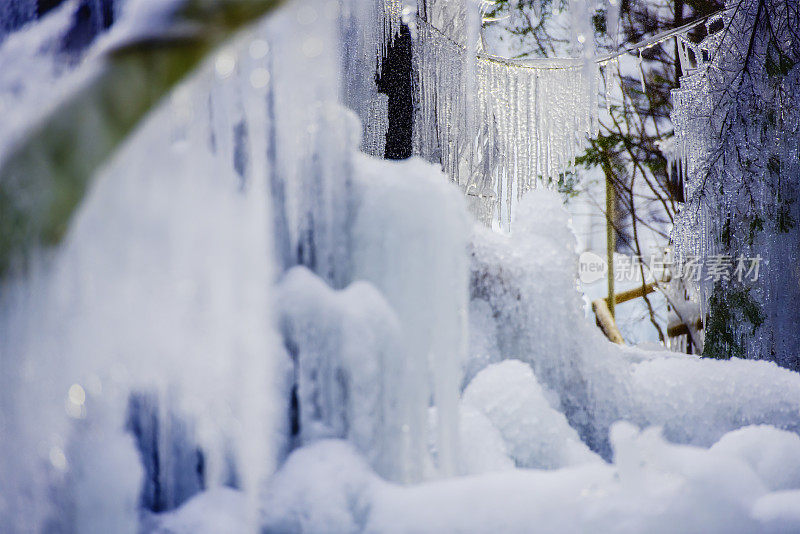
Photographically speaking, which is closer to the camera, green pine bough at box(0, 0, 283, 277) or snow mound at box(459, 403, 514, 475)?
green pine bough at box(0, 0, 283, 277)

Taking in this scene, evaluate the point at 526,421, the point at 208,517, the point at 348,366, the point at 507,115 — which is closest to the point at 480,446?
the point at 526,421

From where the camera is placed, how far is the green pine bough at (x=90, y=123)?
55.1 inches

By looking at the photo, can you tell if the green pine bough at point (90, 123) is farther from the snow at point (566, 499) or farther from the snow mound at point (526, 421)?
the snow mound at point (526, 421)

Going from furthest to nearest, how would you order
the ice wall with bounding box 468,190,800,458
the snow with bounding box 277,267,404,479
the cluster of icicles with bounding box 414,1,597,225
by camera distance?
the cluster of icicles with bounding box 414,1,597,225 → the ice wall with bounding box 468,190,800,458 → the snow with bounding box 277,267,404,479

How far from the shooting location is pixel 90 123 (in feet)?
4.65

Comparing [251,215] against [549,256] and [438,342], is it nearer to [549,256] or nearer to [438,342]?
[438,342]

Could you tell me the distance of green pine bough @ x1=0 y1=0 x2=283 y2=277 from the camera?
140 centimetres

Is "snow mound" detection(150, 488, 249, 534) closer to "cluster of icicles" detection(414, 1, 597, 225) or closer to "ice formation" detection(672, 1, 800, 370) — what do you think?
"cluster of icicles" detection(414, 1, 597, 225)

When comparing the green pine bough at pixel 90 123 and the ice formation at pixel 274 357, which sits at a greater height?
the green pine bough at pixel 90 123

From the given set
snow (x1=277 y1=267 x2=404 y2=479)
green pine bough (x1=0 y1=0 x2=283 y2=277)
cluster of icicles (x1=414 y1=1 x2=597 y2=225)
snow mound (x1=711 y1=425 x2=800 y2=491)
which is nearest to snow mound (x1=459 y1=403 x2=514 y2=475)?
snow (x1=277 y1=267 x2=404 y2=479)

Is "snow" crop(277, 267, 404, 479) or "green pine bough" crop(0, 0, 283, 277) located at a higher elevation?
"green pine bough" crop(0, 0, 283, 277)

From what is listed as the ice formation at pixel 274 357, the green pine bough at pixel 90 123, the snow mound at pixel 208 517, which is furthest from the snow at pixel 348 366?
the green pine bough at pixel 90 123

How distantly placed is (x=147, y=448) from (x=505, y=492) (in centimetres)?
104

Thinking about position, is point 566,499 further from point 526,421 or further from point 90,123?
point 90,123
